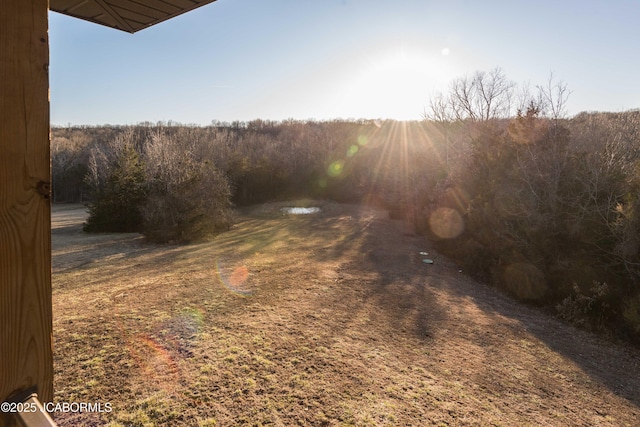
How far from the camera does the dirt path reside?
3504 mm

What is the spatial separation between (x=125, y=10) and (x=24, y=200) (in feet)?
5.02

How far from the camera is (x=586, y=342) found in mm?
6645

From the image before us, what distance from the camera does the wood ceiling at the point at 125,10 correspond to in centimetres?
176

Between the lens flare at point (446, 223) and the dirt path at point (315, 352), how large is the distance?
4.51 meters

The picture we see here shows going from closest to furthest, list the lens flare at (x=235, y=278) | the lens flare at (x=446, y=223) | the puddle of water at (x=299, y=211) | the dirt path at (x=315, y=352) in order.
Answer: the dirt path at (x=315, y=352), the lens flare at (x=235, y=278), the lens flare at (x=446, y=223), the puddle of water at (x=299, y=211)

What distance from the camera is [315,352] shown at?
4.64 meters

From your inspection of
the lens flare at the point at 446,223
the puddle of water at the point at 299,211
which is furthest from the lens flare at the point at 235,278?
the puddle of water at the point at 299,211

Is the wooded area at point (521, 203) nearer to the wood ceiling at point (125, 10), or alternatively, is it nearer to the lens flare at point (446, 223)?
the lens flare at point (446, 223)

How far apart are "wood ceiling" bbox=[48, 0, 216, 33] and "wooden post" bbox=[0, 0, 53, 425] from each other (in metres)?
1.03

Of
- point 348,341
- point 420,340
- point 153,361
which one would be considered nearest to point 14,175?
point 153,361

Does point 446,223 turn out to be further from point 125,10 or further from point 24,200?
point 24,200

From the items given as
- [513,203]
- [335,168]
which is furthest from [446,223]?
[335,168]

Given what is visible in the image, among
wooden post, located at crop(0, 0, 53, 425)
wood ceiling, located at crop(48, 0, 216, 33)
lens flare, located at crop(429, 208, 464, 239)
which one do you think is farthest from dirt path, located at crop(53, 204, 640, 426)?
lens flare, located at crop(429, 208, 464, 239)

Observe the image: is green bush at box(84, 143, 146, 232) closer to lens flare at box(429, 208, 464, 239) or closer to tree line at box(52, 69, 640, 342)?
tree line at box(52, 69, 640, 342)
